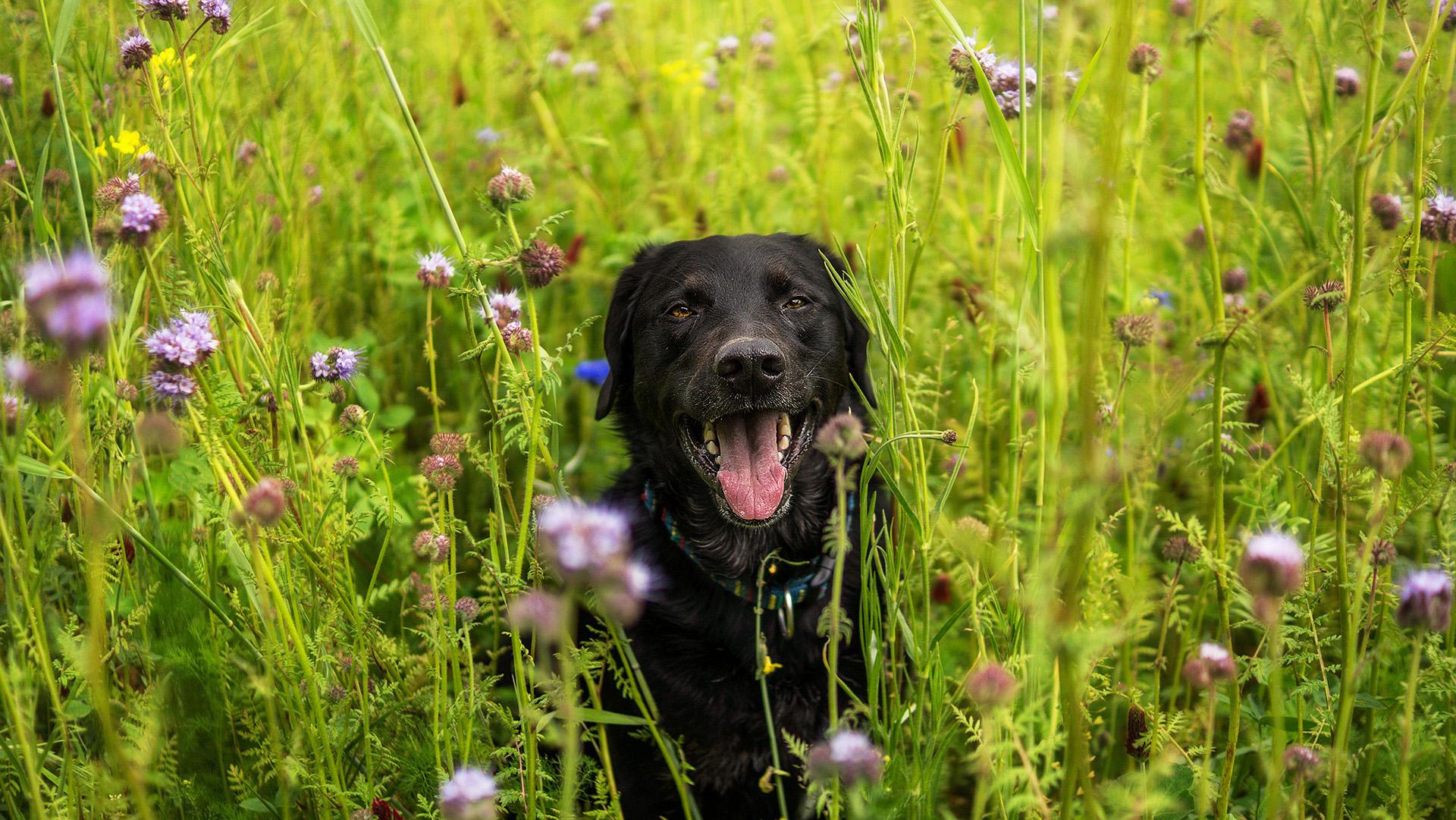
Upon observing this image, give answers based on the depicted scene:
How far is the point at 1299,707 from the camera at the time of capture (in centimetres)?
177

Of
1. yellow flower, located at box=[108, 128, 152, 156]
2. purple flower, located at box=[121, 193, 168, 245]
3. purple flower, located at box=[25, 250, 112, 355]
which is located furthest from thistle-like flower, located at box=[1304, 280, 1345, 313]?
yellow flower, located at box=[108, 128, 152, 156]

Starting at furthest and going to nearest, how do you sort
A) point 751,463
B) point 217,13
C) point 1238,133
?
point 1238,133, point 751,463, point 217,13

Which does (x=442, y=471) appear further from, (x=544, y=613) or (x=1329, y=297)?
(x=1329, y=297)

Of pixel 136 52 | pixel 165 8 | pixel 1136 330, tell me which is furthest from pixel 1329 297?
pixel 136 52

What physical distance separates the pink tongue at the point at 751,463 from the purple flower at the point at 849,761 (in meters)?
1.04

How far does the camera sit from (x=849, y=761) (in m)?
1.25

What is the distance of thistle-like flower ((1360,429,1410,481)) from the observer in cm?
130

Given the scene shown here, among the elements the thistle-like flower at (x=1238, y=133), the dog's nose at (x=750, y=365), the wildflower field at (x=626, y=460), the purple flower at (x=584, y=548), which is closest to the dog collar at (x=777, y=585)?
the wildflower field at (x=626, y=460)

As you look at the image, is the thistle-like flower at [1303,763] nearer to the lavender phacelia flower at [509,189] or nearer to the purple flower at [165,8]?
the lavender phacelia flower at [509,189]

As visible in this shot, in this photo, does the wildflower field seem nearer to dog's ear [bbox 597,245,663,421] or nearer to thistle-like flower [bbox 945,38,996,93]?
thistle-like flower [bbox 945,38,996,93]

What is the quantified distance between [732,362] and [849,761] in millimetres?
1204

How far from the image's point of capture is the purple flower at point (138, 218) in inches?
60.5

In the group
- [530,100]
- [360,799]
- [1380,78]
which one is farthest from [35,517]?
[1380,78]

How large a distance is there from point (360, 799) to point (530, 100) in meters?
3.15
